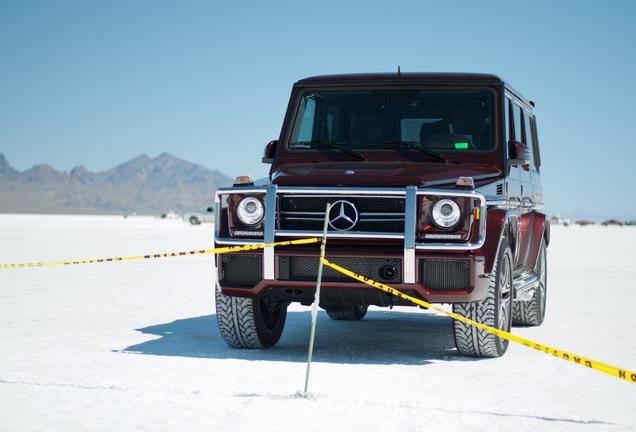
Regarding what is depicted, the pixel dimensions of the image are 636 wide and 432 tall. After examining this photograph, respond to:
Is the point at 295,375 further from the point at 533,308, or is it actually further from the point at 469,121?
the point at 533,308

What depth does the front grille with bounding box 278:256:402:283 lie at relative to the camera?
761 cm

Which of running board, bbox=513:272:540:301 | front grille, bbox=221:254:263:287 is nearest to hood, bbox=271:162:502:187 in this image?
front grille, bbox=221:254:263:287

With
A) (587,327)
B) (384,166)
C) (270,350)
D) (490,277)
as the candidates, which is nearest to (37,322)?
(270,350)

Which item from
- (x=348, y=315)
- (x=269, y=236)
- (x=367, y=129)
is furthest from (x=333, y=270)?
(x=348, y=315)

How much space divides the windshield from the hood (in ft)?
1.10

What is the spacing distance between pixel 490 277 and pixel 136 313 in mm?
5339

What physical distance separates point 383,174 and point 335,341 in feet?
7.26

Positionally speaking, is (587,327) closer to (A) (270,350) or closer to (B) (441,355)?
(B) (441,355)

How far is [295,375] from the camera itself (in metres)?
7.30

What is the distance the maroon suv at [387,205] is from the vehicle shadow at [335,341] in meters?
0.30

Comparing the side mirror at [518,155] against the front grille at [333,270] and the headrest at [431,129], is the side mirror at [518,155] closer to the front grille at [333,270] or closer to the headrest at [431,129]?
the headrest at [431,129]

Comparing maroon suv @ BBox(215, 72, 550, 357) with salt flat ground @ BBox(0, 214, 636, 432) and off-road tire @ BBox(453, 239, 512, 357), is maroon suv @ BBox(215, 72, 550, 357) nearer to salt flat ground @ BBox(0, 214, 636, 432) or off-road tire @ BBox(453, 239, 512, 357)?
off-road tire @ BBox(453, 239, 512, 357)

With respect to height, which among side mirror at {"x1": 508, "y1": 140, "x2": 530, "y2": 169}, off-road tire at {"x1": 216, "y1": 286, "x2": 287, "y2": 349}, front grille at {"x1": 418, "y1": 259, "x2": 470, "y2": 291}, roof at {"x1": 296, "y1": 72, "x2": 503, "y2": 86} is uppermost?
roof at {"x1": 296, "y1": 72, "x2": 503, "y2": 86}

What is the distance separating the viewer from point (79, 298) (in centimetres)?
1379
